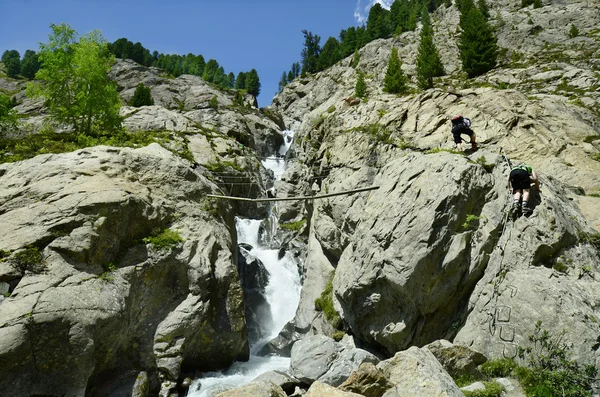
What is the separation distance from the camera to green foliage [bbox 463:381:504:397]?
26.4 feet

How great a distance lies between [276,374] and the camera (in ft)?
36.9

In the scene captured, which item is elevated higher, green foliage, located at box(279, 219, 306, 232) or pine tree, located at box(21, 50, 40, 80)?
pine tree, located at box(21, 50, 40, 80)

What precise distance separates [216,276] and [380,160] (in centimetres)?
1231

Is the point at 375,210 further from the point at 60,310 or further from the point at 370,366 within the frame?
the point at 60,310

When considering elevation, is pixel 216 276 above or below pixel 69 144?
below

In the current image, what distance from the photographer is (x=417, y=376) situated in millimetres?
7422

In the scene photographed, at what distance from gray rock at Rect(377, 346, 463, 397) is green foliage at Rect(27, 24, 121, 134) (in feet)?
81.5

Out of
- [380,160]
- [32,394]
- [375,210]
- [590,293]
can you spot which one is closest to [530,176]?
[590,293]

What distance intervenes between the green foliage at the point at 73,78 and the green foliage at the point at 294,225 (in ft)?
51.6

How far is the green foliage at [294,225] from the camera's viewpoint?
96.2 feet

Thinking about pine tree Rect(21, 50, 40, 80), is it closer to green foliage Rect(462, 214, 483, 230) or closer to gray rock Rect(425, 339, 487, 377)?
green foliage Rect(462, 214, 483, 230)

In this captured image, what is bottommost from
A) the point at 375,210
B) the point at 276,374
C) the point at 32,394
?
the point at 276,374

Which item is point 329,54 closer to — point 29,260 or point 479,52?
point 479,52

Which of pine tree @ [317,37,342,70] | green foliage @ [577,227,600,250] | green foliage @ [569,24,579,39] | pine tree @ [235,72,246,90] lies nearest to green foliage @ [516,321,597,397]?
green foliage @ [577,227,600,250]
